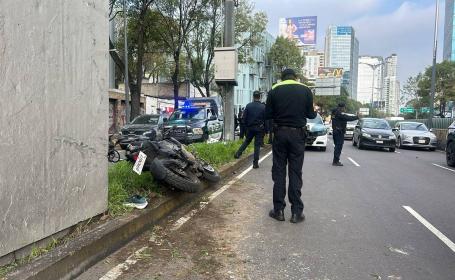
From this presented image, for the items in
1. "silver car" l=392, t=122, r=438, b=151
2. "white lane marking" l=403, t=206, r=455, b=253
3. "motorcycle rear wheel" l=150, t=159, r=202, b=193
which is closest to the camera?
"white lane marking" l=403, t=206, r=455, b=253

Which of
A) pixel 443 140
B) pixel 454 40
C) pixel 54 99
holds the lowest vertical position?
pixel 443 140

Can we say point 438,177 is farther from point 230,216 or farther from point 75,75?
point 75,75

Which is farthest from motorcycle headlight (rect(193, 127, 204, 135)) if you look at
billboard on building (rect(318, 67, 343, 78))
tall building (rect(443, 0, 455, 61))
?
tall building (rect(443, 0, 455, 61))

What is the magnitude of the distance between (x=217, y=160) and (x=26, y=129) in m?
6.79

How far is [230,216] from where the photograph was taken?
19.6 feet

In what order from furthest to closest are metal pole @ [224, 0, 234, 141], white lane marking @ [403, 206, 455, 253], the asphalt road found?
metal pole @ [224, 0, 234, 141]
white lane marking @ [403, 206, 455, 253]
the asphalt road

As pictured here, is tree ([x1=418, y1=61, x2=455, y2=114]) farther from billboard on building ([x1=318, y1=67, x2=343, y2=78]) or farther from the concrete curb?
the concrete curb

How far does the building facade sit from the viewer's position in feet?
185

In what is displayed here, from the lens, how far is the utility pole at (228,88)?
42.8ft

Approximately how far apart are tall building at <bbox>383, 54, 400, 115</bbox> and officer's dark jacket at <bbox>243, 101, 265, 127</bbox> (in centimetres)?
8069

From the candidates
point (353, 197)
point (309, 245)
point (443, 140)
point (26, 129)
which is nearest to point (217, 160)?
point (353, 197)

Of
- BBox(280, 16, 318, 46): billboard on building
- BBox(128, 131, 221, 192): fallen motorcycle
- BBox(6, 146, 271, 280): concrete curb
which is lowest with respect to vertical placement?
BBox(6, 146, 271, 280): concrete curb

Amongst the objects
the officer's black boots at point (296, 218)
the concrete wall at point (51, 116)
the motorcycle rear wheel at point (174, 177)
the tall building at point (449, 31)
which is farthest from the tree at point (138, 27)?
the tall building at point (449, 31)

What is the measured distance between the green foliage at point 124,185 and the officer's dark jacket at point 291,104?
6.64ft
